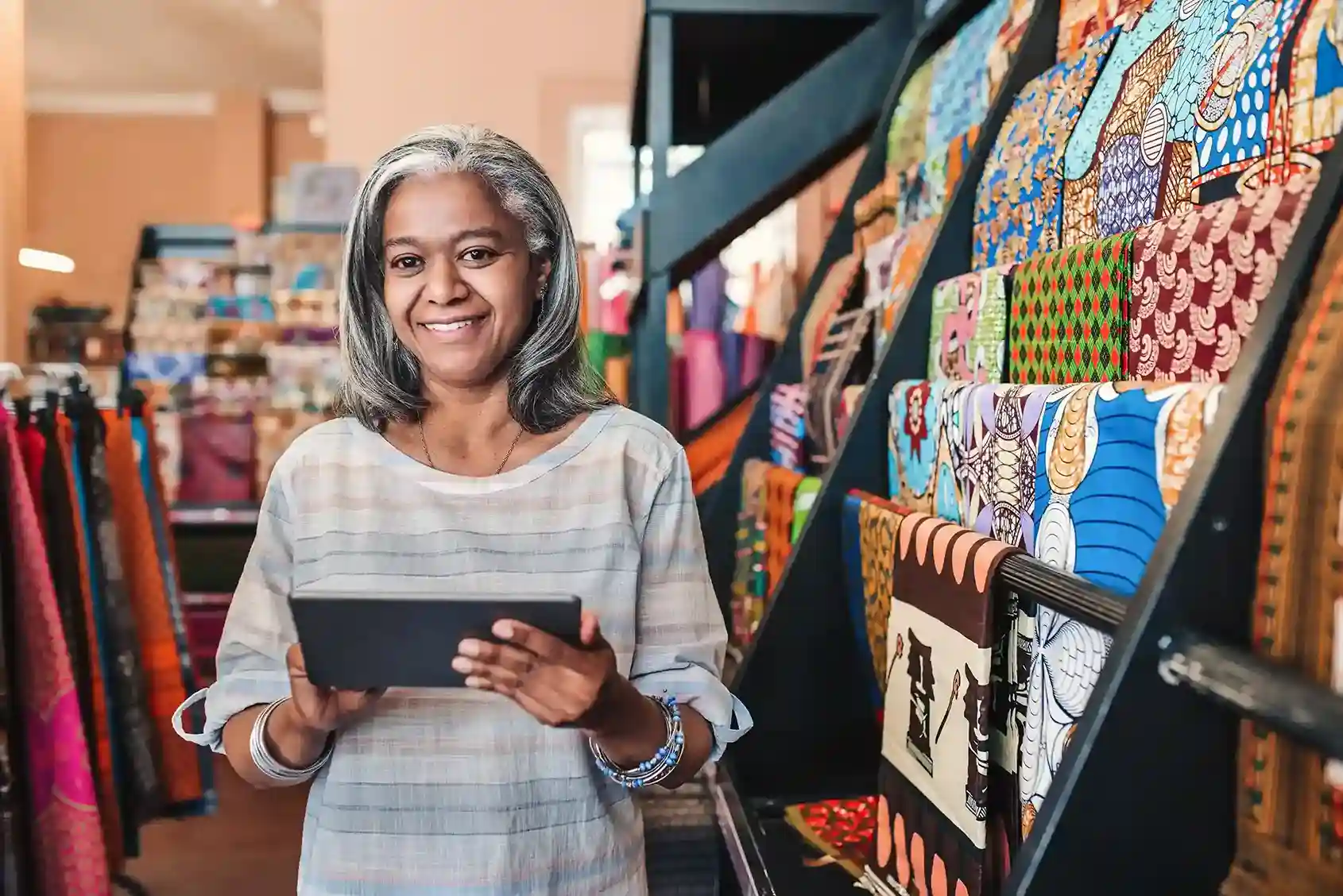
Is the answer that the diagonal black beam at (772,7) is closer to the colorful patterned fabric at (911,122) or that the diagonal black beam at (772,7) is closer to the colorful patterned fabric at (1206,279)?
the colorful patterned fabric at (911,122)

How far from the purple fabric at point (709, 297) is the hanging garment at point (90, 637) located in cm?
206

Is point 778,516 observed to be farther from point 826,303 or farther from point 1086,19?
point 1086,19

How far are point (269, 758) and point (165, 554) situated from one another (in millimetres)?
1526

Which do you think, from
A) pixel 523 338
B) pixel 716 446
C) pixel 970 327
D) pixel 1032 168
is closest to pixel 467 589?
pixel 523 338

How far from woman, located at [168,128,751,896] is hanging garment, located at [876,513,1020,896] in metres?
0.23

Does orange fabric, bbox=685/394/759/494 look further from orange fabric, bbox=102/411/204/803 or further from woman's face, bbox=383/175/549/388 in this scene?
woman's face, bbox=383/175/549/388

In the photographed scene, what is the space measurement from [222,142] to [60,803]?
8.90m

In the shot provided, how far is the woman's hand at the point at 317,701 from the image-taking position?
33.5 inches

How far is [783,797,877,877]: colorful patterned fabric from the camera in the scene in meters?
1.36

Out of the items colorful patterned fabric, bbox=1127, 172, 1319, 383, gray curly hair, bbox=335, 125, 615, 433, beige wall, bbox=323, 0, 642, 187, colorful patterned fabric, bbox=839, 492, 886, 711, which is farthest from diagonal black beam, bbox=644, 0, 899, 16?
beige wall, bbox=323, 0, 642, 187

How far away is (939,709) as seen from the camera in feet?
3.63

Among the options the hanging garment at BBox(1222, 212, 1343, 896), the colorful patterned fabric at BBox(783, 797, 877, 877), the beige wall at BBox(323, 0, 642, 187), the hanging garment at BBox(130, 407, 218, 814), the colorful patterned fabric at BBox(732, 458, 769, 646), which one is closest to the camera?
the hanging garment at BBox(1222, 212, 1343, 896)

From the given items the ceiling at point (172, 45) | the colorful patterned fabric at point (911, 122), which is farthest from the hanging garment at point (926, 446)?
the ceiling at point (172, 45)

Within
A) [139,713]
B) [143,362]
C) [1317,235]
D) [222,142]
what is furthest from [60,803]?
[222,142]
